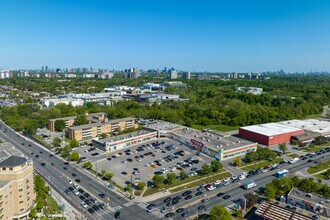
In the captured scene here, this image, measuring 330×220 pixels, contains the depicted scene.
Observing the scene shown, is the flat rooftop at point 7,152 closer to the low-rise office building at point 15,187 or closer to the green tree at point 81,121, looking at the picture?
the low-rise office building at point 15,187

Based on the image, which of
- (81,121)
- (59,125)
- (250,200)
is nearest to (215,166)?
(250,200)

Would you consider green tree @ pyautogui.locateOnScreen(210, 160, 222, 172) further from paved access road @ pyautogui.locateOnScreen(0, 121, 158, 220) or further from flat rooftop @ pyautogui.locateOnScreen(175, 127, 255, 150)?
paved access road @ pyautogui.locateOnScreen(0, 121, 158, 220)

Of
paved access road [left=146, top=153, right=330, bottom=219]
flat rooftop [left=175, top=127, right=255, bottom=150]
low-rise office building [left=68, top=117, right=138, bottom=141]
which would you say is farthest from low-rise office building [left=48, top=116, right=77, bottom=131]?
paved access road [left=146, top=153, right=330, bottom=219]

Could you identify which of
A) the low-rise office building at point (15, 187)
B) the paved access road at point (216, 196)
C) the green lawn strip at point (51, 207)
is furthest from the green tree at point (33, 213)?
the paved access road at point (216, 196)

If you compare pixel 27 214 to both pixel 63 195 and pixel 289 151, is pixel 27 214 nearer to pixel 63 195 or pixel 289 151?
pixel 63 195

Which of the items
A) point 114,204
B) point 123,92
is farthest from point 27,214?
point 123,92

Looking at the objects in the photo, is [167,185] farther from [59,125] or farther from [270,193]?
[59,125]
